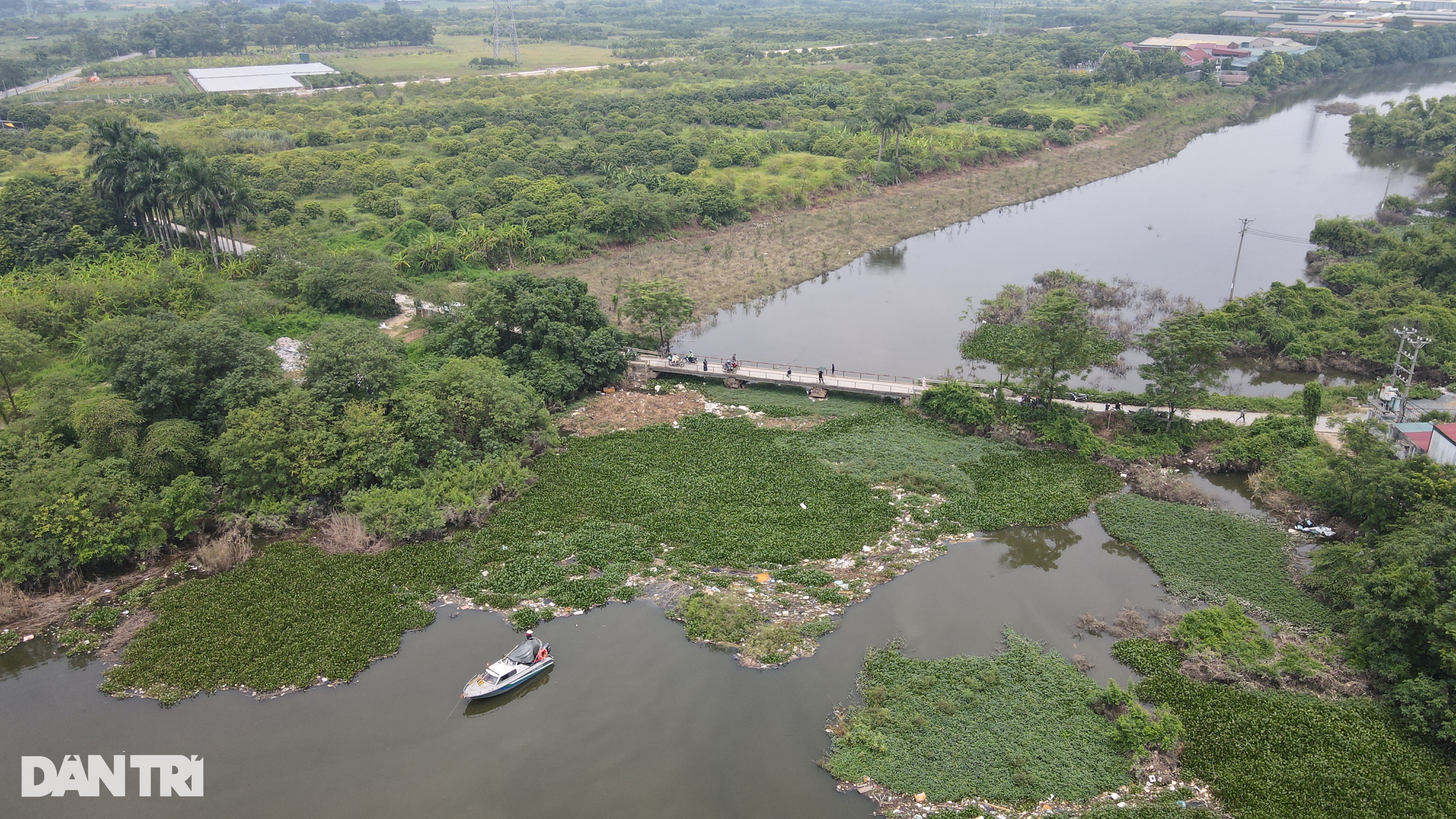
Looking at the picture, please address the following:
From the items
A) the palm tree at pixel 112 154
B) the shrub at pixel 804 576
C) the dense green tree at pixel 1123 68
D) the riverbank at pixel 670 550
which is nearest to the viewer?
the riverbank at pixel 670 550

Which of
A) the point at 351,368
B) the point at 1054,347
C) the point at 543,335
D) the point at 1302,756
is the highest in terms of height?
the point at 1054,347

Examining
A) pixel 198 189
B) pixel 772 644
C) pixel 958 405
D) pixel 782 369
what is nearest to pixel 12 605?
pixel 772 644

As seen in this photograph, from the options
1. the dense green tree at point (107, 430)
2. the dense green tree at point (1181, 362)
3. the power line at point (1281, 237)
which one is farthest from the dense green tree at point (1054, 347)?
the dense green tree at point (107, 430)

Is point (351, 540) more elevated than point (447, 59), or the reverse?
point (447, 59)

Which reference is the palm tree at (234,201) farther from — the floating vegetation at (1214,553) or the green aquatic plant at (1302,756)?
the green aquatic plant at (1302,756)

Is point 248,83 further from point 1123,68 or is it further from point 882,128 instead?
point 1123,68

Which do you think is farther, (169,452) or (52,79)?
(52,79)
